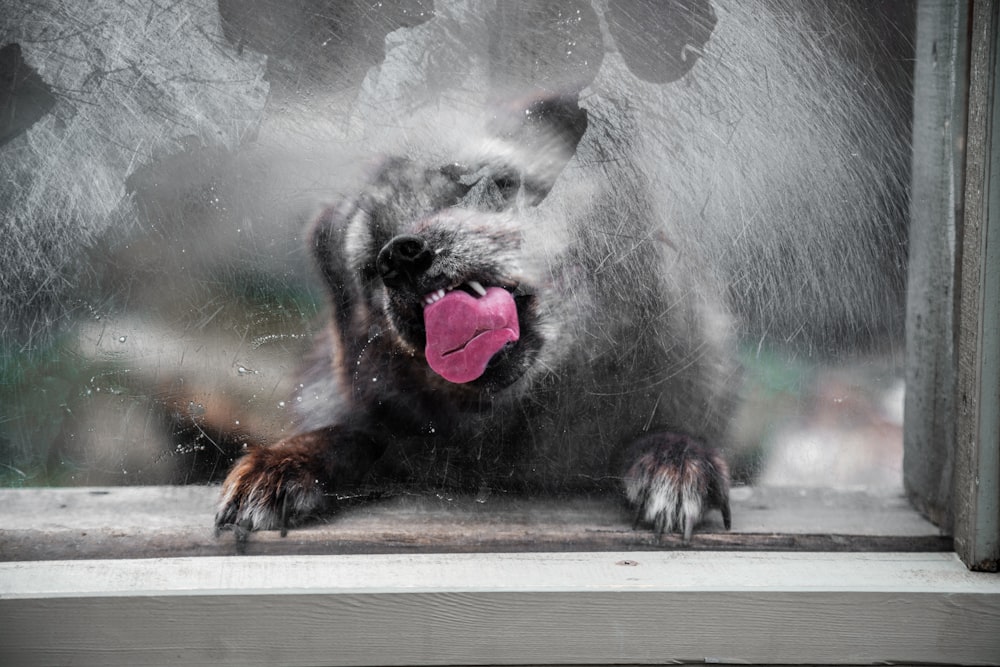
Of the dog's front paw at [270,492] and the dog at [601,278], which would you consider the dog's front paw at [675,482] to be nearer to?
the dog at [601,278]

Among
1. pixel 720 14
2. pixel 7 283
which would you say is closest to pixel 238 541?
pixel 7 283

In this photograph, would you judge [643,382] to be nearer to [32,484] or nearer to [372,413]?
[372,413]

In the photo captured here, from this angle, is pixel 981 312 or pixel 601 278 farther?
pixel 601 278

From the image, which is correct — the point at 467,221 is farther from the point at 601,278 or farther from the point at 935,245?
the point at 935,245

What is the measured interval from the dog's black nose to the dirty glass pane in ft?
0.03

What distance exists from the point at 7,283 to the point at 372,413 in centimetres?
98

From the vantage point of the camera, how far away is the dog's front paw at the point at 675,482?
6.75 ft

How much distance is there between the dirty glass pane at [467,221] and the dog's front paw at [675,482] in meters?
0.05

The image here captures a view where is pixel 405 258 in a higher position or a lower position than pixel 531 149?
lower

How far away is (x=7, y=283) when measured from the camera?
2033mm

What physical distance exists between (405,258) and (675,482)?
0.90 metres

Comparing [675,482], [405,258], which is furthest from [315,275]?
[675,482]

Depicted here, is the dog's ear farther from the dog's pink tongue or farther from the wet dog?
the dog's pink tongue

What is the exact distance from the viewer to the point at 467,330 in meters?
2.10
